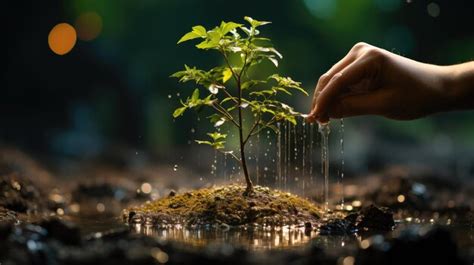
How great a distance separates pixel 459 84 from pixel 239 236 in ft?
4.18

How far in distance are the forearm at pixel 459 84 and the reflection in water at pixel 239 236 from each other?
932mm

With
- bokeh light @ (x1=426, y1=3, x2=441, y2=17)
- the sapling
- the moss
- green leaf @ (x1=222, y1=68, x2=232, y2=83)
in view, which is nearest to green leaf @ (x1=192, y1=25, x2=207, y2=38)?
the sapling

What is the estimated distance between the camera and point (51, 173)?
8305 millimetres

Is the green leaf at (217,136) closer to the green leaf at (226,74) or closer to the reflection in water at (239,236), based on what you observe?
the green leaf at (226,74)

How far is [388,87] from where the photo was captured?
2.66 meters

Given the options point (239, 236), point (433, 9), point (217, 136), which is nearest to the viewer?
point (239, 236)

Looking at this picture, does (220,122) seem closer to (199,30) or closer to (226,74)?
(226,74)

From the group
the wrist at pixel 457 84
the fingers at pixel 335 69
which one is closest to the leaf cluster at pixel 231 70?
the fingers at pixel 335 69

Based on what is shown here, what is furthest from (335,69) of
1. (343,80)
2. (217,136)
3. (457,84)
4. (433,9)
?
(433,9)

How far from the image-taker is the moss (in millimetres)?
3059

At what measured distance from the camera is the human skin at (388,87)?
8.52 feet

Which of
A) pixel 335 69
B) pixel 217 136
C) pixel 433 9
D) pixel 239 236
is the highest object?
pixel 433 9

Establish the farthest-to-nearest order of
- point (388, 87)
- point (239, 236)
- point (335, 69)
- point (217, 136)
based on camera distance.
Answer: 1. point (217, 136)
2. point (335, 69)
3. point (388, 87)
4. point (239, 236)

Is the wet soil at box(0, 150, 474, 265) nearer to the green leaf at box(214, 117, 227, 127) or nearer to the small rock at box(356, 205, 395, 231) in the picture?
the small rock at box(356, 205, 395, 231)
